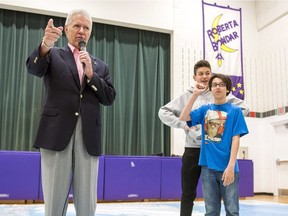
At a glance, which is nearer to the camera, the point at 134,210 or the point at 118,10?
the point at 134,210

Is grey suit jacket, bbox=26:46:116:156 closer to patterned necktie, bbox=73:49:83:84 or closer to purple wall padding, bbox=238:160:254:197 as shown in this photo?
patterned necktie, bbox=73:49:83:84

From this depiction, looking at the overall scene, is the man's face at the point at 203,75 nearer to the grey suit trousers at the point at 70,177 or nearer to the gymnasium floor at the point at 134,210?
the grey suit trousers at the point at 70,177

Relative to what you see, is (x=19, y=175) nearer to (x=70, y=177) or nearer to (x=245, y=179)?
(x=70, y=177)

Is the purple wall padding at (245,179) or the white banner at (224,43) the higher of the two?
the white banner at (224,43)

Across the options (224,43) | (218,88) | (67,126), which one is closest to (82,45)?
(67,126)

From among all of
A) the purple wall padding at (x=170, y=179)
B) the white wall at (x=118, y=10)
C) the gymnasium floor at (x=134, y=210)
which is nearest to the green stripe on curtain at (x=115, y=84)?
the white wall at (x=118, y=10)

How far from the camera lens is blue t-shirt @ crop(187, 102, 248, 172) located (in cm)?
198

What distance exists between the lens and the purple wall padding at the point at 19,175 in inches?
188

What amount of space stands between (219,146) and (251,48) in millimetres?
6537

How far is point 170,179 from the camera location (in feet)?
18.8

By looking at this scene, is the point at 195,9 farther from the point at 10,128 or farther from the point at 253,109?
the point at 10,128

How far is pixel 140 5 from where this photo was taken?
276 inches

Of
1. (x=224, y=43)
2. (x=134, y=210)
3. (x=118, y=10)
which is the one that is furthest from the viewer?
(x=224, y=43)

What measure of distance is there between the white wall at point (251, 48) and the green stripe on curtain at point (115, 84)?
24 cm
